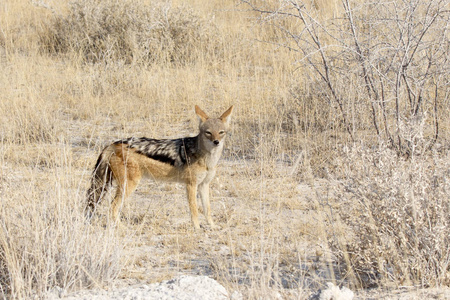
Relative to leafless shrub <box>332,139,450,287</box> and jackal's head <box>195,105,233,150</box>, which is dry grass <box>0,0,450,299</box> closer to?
leafless shrub <box>332,139,450,287</box>

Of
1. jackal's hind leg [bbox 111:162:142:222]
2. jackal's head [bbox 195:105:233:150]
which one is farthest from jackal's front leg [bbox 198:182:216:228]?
jackal's hind leg [bbox 111:162:142:222]

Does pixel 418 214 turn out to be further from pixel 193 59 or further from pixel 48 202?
pixel 193 59

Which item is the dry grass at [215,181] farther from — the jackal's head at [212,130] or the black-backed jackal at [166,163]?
the jackal's head at [212,130]

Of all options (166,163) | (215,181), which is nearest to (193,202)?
(166,163)

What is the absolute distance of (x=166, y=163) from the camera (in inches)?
231

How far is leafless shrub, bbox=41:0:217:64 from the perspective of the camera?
436 inches

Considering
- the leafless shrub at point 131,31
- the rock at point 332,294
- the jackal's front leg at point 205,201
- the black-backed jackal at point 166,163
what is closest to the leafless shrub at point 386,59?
the black-backed jackal at point 166,163

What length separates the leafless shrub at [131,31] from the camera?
436 inches

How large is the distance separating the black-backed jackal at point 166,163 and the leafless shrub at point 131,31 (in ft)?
16.7

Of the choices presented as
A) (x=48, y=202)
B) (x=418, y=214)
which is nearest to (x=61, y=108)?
(x=48, y=202)

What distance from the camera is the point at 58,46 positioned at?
11.9 m

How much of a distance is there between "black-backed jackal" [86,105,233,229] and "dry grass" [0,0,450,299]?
24 centimetres

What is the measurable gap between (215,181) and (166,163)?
1.15m

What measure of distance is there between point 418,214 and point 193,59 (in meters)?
7.87
